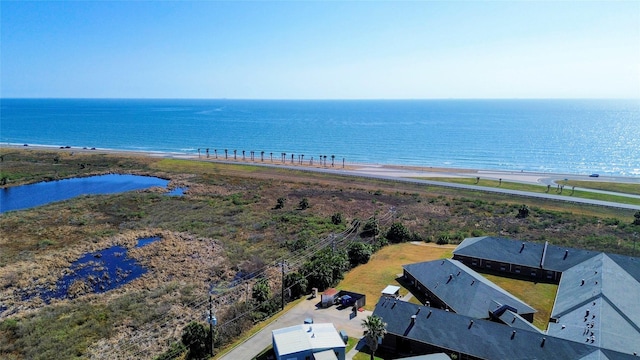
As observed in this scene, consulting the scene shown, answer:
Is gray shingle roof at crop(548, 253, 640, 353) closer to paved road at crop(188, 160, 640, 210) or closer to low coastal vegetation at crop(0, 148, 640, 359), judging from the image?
low coastal vegetation at crop(0, 148, 640, 359)

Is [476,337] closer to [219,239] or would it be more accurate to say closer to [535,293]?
[535,293]

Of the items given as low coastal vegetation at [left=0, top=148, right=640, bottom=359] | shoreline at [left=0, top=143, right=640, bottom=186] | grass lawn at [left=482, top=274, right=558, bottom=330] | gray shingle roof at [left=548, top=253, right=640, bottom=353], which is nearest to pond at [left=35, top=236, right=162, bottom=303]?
low coastal vegetation at [left=0, top=148, right=640, bottom=359]

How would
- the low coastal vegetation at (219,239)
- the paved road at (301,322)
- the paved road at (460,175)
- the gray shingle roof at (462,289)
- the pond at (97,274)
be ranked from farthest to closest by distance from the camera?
the paved road at (460,175) → the pond at (97,274) → the low coastal vegetation at (219,239) → the gray shingle roof at (462,289) → the paved road at (301,322)

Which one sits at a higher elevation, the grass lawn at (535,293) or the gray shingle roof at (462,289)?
the gray shingle roof at (462,289)

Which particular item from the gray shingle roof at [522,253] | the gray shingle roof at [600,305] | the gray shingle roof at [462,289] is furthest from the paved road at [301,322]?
the gray shingle roof at [522,253]

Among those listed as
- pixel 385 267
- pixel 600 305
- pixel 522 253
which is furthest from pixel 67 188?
pixel 600 305

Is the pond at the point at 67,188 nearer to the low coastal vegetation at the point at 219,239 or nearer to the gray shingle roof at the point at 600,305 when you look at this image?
the low coastal vegetation at the point at 219,239
